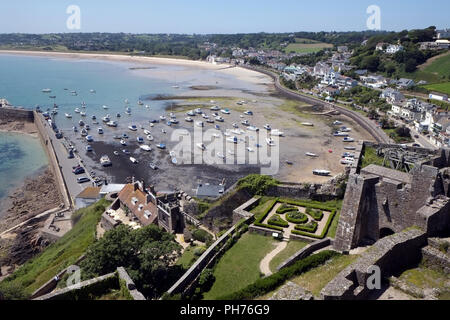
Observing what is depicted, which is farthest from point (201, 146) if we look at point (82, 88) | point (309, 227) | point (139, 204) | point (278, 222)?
point (82, 88)

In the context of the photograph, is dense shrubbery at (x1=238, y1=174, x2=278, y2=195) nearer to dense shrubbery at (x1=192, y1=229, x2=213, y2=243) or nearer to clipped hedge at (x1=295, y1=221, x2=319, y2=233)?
dense shrubbery at (x1=192, y1=229, x2=213, y2=243)

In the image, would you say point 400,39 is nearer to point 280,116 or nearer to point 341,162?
point 280,116

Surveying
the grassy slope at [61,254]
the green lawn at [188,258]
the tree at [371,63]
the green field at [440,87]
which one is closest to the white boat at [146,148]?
the grassy slope at [61,254]

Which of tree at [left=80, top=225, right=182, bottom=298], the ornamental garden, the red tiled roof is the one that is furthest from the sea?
the ornamental garden

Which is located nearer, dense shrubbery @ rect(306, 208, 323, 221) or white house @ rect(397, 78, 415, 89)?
dense shrubbery @ rect(306, 208, 323, 221)

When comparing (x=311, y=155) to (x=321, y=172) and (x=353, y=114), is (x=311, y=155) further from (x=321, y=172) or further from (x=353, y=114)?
(x=353, y=114)

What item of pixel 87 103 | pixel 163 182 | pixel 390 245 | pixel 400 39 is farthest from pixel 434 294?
pixel 400 39

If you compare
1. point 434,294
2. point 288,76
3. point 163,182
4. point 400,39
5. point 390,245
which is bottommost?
point 163,182
